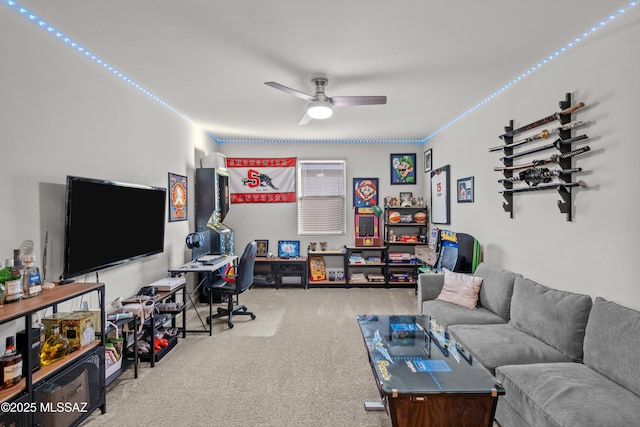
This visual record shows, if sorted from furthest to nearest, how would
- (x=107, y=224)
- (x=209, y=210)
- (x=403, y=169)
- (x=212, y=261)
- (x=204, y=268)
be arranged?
(x=403, y=169), (x=209, y=210), (x=212, y=261), (x=204, y=268), (x=107, y=224)

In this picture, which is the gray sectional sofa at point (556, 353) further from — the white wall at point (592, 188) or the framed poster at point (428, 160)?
the framed poster at point (428, 160)

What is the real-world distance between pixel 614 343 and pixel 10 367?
321 centimetres

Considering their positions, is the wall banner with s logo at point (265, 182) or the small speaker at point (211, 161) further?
the wall banner with s logo at point (265, 182)

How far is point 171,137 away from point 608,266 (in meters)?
4.41

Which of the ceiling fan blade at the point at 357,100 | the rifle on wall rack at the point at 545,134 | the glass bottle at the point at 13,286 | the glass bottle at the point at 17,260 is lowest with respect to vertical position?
the glass bottle at the point at 13,286

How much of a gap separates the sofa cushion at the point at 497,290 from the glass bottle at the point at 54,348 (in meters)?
3.34

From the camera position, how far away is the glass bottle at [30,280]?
184 centimetres

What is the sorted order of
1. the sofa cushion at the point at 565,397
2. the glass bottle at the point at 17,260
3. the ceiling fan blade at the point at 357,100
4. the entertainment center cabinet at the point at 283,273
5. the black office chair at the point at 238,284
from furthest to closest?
1. the entertainment center cabinet at the point at 283,273
2. the black office chair at the point at 238,284
3. the ceiling fan blade at the point at 357,100
4. the glass bottle at the point at 17,260
5. the sofa cushion at the point at 565,397

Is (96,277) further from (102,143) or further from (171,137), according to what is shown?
(171,137)

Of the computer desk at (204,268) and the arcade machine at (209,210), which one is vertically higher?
the arcade machine at (209,210)

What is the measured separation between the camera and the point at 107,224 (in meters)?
2.60

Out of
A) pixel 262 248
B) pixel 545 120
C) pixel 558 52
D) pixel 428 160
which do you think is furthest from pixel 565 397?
pixel 262 248

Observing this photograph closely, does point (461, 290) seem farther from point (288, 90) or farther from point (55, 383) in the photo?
point (55, 383)

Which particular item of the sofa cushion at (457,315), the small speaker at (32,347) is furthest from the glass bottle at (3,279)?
the sofa cushion at (457,315)
